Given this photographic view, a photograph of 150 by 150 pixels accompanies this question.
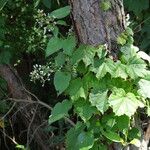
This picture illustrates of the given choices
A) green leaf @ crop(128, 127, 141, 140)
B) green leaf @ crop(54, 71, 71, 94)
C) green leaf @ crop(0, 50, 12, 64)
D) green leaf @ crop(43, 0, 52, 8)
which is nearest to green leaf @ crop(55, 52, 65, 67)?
green leaf @ crop(54, 71, 71, 94)

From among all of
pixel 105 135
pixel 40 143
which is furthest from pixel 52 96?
pixel 105 135

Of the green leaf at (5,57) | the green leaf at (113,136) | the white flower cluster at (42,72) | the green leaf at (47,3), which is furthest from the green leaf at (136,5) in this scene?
the green leaf at (113,136)

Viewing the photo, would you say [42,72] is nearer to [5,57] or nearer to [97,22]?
[97,22]

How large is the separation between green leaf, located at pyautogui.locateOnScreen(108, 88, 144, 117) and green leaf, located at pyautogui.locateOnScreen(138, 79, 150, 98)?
0.15 feet

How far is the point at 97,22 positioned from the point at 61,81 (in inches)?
14.1

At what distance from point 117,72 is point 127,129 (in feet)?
1.05

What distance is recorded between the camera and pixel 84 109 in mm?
2350

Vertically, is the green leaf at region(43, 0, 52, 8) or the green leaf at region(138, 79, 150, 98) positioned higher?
the green leaf at region(43, 0, 52, 8)

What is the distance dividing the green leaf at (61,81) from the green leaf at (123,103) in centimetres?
24

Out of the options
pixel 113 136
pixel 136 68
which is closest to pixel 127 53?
pixel 136 68

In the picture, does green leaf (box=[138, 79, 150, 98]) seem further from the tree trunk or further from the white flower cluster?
the white flower cluster

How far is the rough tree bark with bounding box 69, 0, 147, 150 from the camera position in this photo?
7.54ft

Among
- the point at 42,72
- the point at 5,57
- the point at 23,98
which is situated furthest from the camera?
the point at 23,98

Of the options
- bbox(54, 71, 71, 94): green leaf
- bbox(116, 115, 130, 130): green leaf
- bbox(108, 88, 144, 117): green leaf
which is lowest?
bbox(116, 115, 130, 130): green leaf
